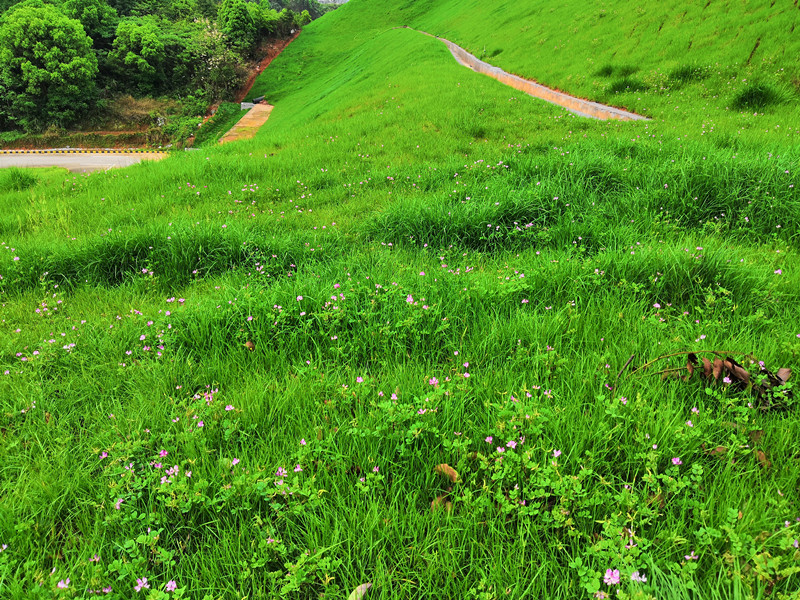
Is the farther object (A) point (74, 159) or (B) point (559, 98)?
(A) point (74, 159)

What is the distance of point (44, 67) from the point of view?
120ft

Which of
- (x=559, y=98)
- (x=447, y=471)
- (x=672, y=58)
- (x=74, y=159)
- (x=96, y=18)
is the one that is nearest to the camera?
(x=447, y=471)

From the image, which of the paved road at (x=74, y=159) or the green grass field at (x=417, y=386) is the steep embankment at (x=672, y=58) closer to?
the green grass field at (x=417, y=386)

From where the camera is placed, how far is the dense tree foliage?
35638 millimetres

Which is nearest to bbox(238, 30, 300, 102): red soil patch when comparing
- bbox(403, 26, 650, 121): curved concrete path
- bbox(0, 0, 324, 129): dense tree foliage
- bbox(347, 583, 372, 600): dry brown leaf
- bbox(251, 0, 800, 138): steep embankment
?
bbox(0, 0, 324, 129): dense tree foliage

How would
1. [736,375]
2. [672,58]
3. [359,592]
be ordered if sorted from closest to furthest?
[359,592] < [736,375] < [672,58]

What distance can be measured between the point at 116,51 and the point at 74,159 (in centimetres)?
1913

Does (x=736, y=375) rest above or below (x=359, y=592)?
above

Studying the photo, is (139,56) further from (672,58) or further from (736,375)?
(736,375)

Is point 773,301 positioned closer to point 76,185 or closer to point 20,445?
point 20,445

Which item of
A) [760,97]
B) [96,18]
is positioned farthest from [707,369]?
[96,18]

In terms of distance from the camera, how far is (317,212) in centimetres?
558

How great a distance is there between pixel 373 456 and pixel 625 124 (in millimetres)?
10079

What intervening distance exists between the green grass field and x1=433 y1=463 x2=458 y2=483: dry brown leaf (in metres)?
0.04
